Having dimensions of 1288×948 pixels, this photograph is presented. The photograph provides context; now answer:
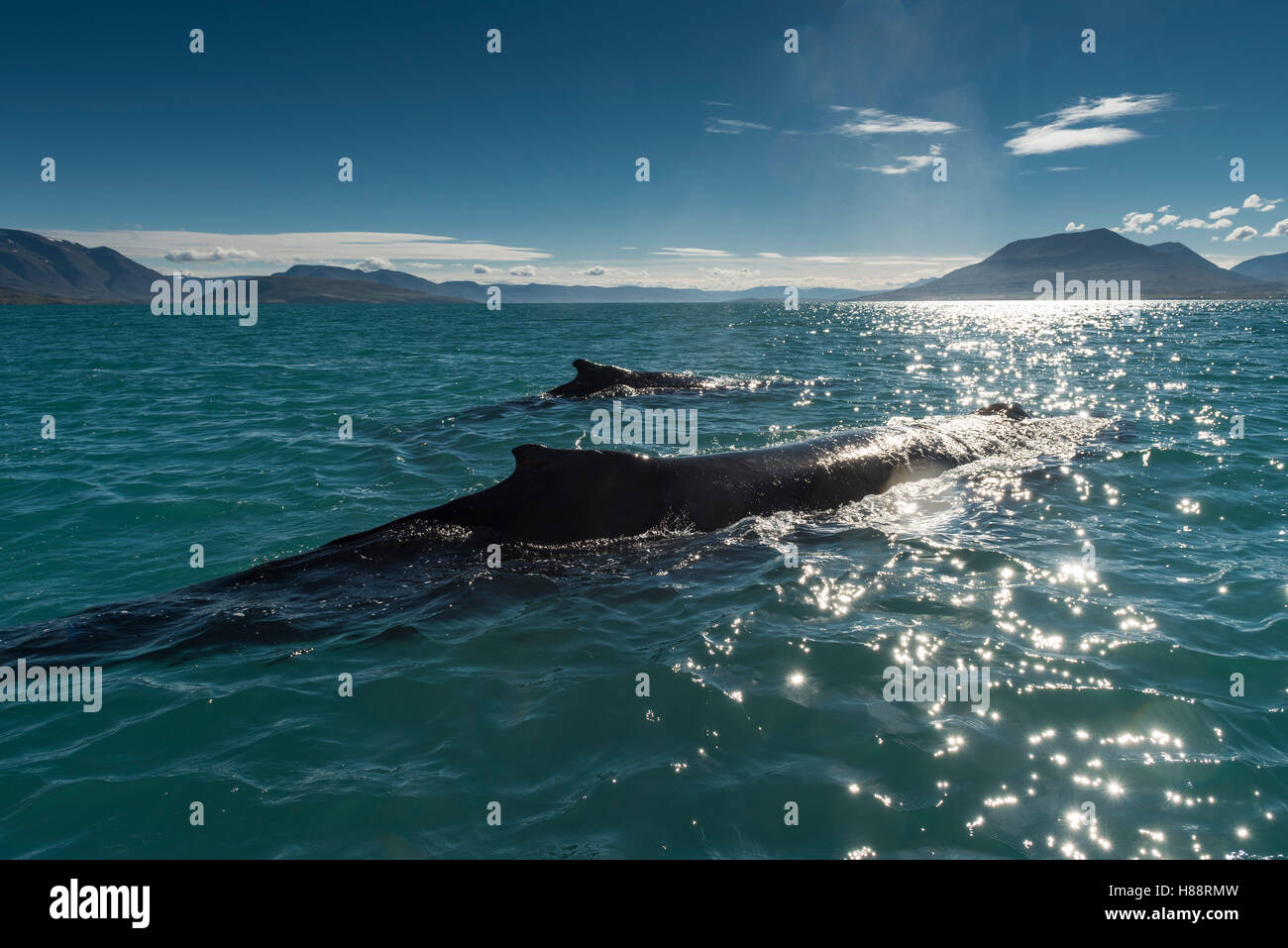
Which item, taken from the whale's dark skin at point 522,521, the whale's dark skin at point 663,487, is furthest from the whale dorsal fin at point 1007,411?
the whale's dark skin at point 522,521

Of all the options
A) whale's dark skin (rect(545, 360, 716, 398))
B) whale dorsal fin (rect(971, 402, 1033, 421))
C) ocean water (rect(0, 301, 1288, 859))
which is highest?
whale's dark skin (rect(545, 360, 716, 398))

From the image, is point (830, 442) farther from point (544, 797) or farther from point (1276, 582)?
point (544, 797)

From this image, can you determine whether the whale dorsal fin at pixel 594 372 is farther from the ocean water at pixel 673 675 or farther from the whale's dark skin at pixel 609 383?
the ocean water at pixel 673 675

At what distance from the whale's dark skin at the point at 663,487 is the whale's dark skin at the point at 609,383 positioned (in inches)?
461

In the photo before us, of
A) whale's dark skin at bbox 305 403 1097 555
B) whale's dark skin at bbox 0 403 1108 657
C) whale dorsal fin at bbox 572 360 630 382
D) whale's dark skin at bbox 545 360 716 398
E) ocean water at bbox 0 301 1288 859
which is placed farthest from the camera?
whale dorsal fin at bbox 572 360 630 382

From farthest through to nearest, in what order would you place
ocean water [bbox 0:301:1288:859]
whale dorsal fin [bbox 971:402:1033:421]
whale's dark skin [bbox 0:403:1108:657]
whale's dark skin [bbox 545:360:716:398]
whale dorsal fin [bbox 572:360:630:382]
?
whale dorsal fin [bbox 572:360:630:382], whale's dark skin [bbox 545:360:716:398], whale dorsal fin [bbox 971:402:1033:421], whale's dark skin [bbox 0:403:1108:657], ocean water [bbox 0:301:1288:859]

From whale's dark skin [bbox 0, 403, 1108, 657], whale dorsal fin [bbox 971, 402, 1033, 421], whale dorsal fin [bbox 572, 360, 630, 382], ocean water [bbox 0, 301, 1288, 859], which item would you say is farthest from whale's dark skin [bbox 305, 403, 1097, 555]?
whale dorsal fin [bbox 572, 360, 630, 382]

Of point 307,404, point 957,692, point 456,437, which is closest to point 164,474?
point 456,437

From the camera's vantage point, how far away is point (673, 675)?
20.4 feet

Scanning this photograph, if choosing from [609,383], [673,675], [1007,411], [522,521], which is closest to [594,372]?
[609,383]

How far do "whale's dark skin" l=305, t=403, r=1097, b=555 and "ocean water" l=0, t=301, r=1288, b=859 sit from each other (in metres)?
0.39

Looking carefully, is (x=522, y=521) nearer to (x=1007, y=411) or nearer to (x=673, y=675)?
(x=673, y=675)

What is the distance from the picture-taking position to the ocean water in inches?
177

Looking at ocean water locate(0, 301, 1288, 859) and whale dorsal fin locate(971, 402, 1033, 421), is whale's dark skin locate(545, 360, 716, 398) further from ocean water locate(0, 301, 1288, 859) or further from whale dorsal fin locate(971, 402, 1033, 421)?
whale dorsal fin locate(971, 402, 1033, 421)
